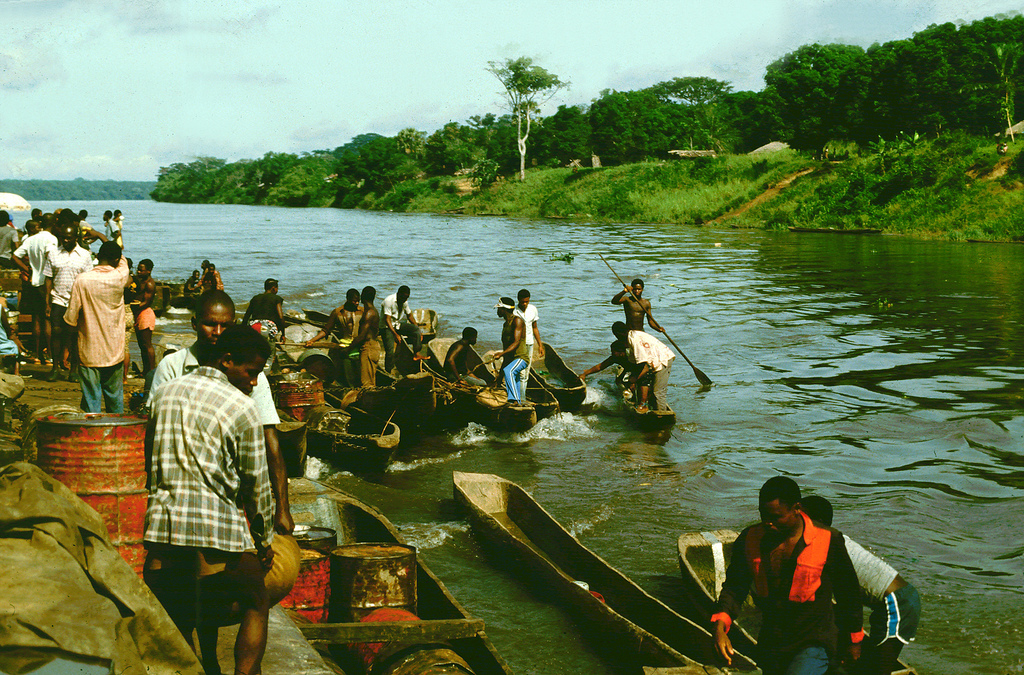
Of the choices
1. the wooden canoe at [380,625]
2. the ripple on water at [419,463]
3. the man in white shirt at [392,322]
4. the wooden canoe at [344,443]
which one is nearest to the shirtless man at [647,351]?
the ripple on water at [419,463]

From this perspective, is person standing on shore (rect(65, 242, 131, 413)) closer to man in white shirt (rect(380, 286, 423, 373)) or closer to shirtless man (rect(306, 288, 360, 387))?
shirtless man (rect(306, 288, 360, 387))

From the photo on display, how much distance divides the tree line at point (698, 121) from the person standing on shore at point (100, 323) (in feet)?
139

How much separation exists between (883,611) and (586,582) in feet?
8.73

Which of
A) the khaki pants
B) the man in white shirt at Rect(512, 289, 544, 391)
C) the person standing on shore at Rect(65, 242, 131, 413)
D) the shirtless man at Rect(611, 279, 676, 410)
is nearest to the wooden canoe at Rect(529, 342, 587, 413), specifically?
the man in white shirt at Rect(512, 289, 544, 391)

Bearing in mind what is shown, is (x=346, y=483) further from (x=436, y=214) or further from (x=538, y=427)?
(x=436, y=214)

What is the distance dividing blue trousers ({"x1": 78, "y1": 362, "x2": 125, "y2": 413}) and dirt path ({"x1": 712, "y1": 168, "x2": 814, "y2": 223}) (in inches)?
1728

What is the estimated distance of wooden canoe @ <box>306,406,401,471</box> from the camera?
10.1 m

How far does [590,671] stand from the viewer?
6.04m

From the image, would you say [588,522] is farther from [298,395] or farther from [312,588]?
[312,588]

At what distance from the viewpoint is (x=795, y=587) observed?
3.97 meters

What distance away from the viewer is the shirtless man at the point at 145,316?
1112 centimetres

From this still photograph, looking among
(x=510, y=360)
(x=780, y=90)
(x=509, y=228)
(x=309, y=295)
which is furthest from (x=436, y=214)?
(x=510, y=360)

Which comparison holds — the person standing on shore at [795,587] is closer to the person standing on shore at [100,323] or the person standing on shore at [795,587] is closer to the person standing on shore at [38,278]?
the person standing on shore at [100,323]

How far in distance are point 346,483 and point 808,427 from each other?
6904 millimetres
